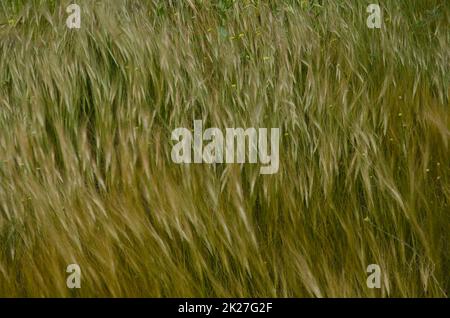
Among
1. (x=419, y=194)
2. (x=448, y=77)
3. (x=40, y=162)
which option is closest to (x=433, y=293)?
(x=419, y=194)

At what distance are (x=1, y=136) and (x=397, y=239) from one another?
161cm

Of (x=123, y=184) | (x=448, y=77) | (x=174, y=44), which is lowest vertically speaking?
(x=123, y=184)

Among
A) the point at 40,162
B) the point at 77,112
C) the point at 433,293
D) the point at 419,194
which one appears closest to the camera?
the point at 433,293

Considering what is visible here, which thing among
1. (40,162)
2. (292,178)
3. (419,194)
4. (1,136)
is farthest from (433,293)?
(1,136)

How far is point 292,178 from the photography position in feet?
8.79

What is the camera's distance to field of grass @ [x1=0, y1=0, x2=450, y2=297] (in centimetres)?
244

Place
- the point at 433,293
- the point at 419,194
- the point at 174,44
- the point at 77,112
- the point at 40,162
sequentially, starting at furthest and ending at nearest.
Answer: the point at 174,44 < the point at 77,112 < the point at 40,162 < the point at 419,194 < the point at 433,293

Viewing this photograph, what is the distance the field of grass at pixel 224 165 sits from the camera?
2.44m

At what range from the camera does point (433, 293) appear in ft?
7.89

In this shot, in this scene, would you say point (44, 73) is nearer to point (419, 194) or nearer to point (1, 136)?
point (1, 136)

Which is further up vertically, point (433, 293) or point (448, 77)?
point (448, 77)

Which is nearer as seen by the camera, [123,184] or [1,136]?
[123,184]

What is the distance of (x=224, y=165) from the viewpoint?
279cm

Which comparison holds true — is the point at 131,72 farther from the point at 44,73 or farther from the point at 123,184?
the point at 123,184
